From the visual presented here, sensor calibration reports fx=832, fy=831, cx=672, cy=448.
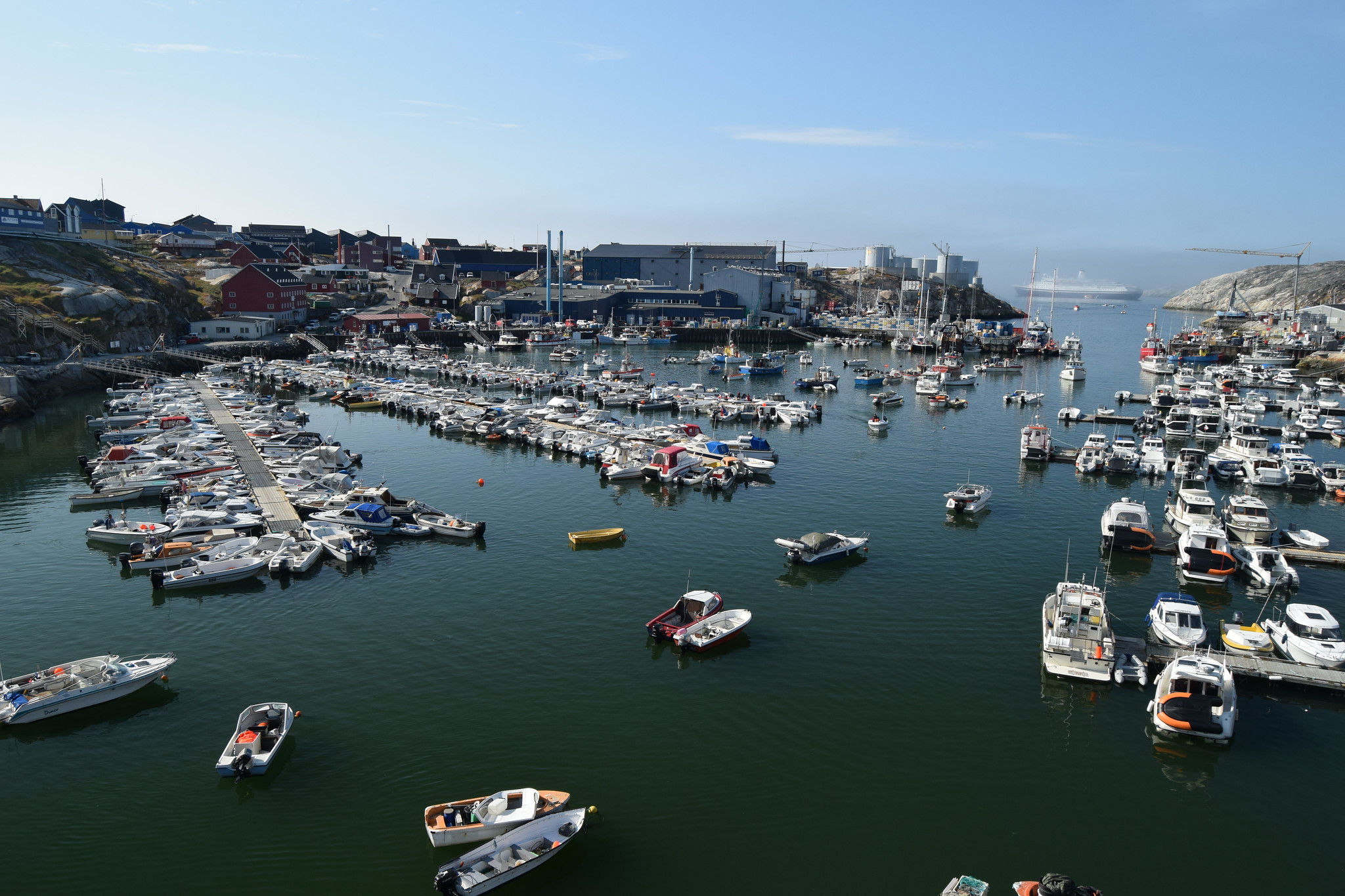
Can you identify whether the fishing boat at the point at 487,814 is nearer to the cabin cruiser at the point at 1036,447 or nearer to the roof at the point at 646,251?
the cabin cruiser at the point at 1036,447

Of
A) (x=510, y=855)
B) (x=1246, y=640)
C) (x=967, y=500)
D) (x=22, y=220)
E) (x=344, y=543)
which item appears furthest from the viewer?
(x=22, y=220)

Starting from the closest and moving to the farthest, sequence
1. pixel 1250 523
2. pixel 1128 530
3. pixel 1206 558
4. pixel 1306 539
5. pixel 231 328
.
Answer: pixel 1206 558, pixel 1128 530, pixel 1306 539, pixel 1250 523, pixel 231 328

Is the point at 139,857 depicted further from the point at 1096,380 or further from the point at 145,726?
the point at 1096,380

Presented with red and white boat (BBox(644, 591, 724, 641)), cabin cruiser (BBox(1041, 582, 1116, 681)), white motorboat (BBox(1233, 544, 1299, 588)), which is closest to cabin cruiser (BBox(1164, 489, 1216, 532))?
white motorboat (BBox(1233, 544, 1299, 588))

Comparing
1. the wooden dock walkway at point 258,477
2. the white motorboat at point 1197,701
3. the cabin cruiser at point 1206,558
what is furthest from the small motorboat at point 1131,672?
the wooden dock walkway at point 258,477

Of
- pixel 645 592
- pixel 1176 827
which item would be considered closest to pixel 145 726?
pixel 645 592

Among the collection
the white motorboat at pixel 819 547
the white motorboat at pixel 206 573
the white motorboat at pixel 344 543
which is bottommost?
the white motorboat at pixel 206 573

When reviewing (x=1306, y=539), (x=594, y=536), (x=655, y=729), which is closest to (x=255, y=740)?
(x=655, y=729)

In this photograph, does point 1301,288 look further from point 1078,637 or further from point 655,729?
point 655,729
